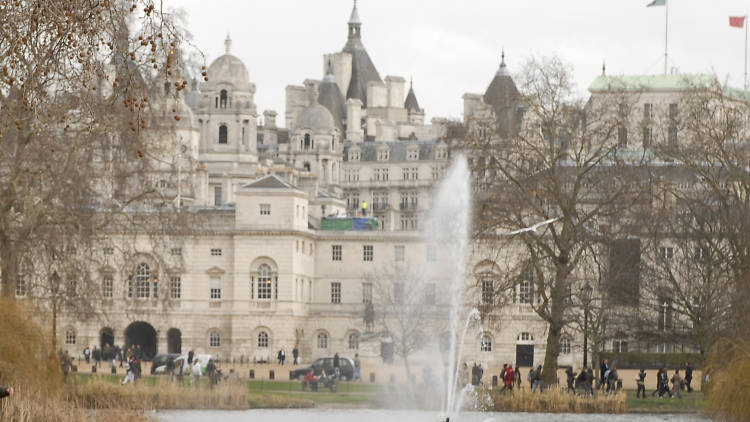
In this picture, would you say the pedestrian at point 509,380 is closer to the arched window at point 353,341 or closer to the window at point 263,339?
the window at point 263,339

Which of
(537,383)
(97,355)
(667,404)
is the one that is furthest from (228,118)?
(667,404)

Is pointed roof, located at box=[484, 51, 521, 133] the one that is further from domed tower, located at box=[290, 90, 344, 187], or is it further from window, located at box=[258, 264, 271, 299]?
domed tower, located at box=[290, 90, 344, 187]

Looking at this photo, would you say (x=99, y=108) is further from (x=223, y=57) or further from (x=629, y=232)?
(x=223, y=57)

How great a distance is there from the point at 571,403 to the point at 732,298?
31.7 feet

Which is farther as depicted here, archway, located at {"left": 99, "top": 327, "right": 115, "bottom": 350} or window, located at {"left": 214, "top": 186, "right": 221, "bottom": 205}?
window, located at {"left": 214, "top": 186, "right": 221, "bottom": 205}

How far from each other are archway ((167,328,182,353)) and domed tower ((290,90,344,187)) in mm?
65489

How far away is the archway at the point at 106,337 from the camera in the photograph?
104 metres

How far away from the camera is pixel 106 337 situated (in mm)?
105062

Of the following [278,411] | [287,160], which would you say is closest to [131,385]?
[278,411]

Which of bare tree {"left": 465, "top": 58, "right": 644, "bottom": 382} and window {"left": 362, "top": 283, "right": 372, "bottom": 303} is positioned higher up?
bare tree {"left": 465, "top": 58, "right": 644, "bottom": 382}

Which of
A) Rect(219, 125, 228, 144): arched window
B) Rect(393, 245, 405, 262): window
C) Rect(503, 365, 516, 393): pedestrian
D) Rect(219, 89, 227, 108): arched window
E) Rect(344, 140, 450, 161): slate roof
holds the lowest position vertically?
Rect(503, 365, 516, 393): pedestrian

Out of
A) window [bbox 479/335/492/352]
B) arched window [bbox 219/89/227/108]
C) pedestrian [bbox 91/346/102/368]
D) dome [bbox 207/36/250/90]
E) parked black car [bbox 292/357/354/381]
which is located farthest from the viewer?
arched window [bbox 219/89/227/108]

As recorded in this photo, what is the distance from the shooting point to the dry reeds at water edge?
53125 mm

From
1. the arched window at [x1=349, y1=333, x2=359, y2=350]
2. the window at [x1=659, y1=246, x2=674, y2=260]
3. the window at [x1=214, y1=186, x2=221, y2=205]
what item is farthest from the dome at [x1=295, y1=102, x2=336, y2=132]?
the window at [x1=659, y1=246, x2=674, y2=260]
